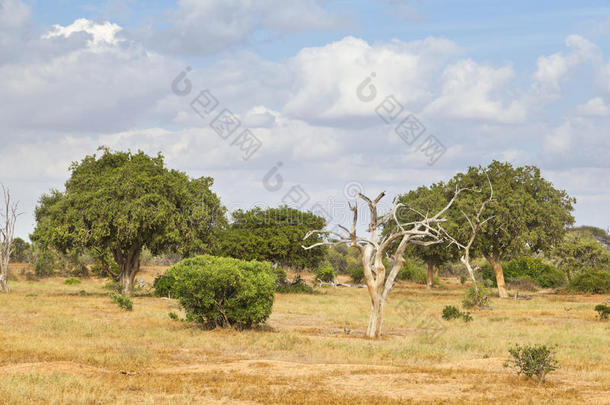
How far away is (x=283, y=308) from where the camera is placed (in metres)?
35.5

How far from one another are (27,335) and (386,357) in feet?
37.5

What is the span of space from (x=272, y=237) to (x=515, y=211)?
18210 millimetres

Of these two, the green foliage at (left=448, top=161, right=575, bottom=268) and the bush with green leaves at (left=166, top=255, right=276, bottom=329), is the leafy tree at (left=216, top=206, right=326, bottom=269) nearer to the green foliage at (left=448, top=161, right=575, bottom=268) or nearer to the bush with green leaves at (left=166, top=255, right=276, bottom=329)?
the green foliage at (left=448, top=161, right=575, bottom=268)

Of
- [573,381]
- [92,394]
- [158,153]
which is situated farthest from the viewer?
[158,153]

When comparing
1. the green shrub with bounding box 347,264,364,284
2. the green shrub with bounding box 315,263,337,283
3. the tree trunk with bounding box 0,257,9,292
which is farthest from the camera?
the green shrub with bounding box 347,264,364,284

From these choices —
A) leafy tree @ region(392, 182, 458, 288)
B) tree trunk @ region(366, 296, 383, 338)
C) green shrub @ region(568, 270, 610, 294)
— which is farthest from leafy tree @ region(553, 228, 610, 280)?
tree trunk @ region(366, 296, 383, 338)

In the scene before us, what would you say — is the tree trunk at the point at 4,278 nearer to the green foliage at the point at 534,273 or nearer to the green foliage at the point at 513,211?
the green foliage at the point at 513,211

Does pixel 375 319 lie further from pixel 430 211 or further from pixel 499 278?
pixel 430 211

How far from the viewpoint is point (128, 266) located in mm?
41406

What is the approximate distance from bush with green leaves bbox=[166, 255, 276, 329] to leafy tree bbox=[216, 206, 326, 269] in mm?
23308

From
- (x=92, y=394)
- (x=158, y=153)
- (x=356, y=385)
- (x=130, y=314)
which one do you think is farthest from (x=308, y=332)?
(x=158, y=153)

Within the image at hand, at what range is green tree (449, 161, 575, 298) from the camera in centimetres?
4575

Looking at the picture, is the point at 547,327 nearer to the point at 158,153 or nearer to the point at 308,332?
the point at 308,332

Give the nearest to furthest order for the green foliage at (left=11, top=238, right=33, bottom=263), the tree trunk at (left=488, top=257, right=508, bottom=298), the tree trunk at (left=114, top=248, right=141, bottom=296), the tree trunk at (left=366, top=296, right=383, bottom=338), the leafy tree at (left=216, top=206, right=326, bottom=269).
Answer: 1. the tree trunk at (left=366, top=296, right=383, bottom=338)
2. the tree trunk at (left=114, top=248, right=141, bottom=296)
3. the tree trunk at (left=488, top=257, right=508, bottom=298)
4. the leafy tree at (left=216, top=206, right=326, bottom=269)
5. the green foliage at (left=11, top=238, right=33, bottom=263)
